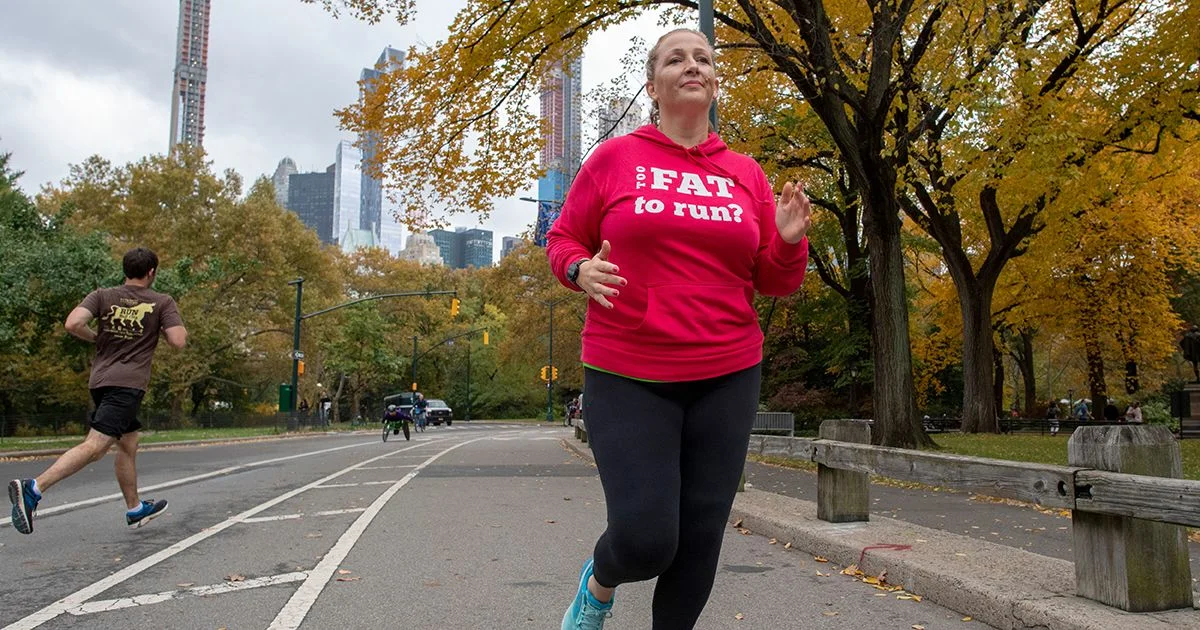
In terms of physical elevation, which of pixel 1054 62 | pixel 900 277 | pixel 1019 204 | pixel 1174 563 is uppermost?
pixel 1054 62

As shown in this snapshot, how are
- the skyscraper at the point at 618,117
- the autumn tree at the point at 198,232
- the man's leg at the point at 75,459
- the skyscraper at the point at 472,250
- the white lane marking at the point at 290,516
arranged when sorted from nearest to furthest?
1. the man's leg at the point at 75,459
2. the white lane marking at the point at 290,516
3. the skyscraper at the point at 618,117
4. the autumn tree at the point at 198,232
5. the skyscraper at the point at 472,250

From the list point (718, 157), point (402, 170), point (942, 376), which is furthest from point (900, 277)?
point (942, 376)

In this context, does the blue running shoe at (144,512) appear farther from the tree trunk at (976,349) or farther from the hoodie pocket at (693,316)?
the tree trunk at (976,349)

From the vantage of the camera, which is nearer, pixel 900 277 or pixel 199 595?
pixel 199 595

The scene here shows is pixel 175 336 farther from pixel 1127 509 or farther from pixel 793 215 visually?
pixel 1127 509

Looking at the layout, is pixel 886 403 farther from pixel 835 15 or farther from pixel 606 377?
pixel 606 377

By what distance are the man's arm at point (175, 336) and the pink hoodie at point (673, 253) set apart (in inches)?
148

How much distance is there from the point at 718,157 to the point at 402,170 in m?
13.9

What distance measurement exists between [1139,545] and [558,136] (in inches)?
575

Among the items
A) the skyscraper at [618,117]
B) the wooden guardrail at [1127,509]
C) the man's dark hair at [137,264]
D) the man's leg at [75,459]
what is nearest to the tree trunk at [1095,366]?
the skyscraper at [618,117]

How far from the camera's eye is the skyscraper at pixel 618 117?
15.6m

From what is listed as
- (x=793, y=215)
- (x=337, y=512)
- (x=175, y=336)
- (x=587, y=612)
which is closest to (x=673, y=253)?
(x=793, y=215)

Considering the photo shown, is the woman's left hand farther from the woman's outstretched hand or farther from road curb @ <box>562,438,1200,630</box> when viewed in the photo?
road curb @ <box>562,438,1200,630</box>

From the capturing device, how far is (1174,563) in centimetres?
358
